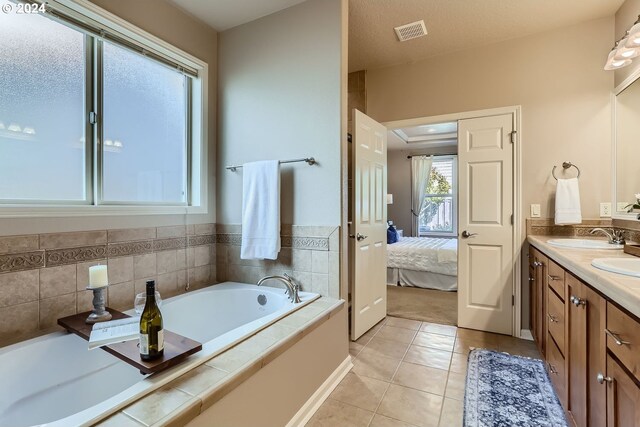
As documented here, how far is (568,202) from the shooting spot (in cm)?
242

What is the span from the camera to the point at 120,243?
193 centimetres

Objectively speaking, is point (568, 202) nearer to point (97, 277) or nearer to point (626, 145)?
point (626, 145)

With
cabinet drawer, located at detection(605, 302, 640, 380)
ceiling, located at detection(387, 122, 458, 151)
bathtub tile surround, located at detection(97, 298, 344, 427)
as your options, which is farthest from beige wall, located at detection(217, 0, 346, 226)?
ceiling, located at detection(387, 122, 458, 151)

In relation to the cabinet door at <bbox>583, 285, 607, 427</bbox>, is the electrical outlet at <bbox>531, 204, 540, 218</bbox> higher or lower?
higher

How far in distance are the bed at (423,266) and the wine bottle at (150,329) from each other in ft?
11.6

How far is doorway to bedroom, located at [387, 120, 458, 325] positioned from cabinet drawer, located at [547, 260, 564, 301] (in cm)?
191

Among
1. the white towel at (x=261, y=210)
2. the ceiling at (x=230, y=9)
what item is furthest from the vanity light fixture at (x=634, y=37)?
the white towel at (x=261, y=210)

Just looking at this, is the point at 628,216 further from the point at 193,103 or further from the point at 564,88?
the point at 193,103

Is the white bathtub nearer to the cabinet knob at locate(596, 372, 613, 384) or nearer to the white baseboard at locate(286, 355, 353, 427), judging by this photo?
the white baseboard at locate(286, 355, 353, 427)

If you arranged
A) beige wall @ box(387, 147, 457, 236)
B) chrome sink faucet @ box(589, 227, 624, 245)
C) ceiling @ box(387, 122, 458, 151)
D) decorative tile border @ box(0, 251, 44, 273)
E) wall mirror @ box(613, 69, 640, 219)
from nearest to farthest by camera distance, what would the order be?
decorative tile border @ box(0, 251, 44, 273) < chrome sink faucet @ box(589, 227, 624, 245) < wall mirror @ box(613, 69, 640, 219) < ceiling @ box(387, 122, 458, 151) < beige wall @ box(387, 147, 457, 236)

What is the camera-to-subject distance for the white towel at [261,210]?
2.26m

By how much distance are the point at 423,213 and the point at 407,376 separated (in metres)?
5.02

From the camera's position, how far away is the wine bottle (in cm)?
113

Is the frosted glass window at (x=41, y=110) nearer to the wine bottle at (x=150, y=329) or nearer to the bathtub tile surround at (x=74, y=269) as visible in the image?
the bathtub tile surround at (x=74, y=269)
